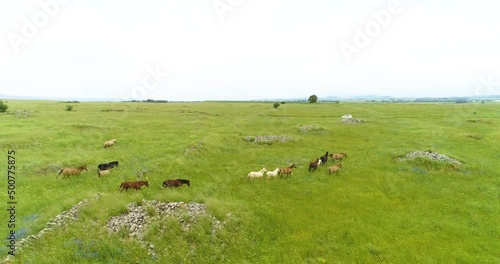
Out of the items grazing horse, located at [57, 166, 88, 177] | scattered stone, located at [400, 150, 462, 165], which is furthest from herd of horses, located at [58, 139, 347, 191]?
scattered stone, located at [400, 150, 462, 165]

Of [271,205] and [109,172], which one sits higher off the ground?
[109,172]

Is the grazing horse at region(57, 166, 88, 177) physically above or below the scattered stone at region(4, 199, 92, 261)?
above

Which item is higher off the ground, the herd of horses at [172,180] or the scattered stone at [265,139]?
the scattered stone at [265,139]

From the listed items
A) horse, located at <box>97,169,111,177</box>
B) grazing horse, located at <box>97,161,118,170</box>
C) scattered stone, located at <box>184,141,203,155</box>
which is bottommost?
horse, located at <box>97,169,111,177</box>

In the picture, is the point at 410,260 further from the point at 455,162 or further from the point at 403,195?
the point at 455,162

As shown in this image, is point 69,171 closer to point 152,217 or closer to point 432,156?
point 152,217

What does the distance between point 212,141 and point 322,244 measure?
25.5m

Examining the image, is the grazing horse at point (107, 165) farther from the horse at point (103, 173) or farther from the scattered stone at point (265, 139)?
the scattered stone at point (265, 139)

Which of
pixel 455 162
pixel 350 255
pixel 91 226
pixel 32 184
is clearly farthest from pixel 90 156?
pixel 455 162

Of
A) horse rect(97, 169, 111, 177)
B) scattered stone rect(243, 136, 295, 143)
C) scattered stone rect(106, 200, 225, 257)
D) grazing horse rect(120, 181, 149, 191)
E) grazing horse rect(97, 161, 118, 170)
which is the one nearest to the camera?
scattered stone rect(106, 200, 225, 257)

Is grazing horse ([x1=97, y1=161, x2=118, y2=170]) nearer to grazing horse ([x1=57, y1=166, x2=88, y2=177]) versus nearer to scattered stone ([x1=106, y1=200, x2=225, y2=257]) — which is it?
grazing horse ([x1=57, y1=166, x2=88, y2=177])

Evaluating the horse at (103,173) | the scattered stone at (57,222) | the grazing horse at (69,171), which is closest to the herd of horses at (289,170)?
the scattered stone at (57,222)

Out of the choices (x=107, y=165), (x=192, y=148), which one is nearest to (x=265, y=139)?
(x=192, y=148)

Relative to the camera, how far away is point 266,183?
24.0m
